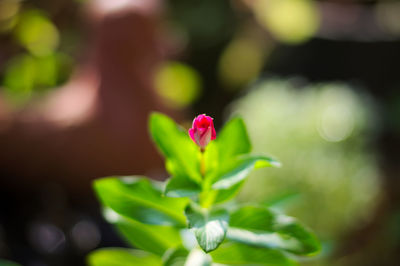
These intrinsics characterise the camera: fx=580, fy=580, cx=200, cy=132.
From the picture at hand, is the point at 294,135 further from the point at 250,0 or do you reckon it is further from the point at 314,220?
the point at 250,0

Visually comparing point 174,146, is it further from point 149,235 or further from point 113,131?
point 113,131

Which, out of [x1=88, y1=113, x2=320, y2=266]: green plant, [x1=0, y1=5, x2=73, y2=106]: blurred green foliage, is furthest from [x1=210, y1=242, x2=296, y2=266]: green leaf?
[x1=0, y1=5, x2=73, y2=106]: blurred green foliage

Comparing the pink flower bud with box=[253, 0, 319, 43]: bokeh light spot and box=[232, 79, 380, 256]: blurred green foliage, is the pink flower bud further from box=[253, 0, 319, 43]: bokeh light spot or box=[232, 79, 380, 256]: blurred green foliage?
box=[253, 0, 319, 43]: bokeh light spot

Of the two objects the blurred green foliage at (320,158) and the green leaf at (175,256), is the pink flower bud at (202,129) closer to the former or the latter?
the green leaf at (175,256)

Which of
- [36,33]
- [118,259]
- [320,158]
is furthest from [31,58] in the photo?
[118,259]

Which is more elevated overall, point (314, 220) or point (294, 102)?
point (294, 102)

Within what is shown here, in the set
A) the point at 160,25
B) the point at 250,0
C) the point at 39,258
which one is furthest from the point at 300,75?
the point at 39,258

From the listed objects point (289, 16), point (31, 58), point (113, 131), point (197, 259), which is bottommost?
point (197, 259)
